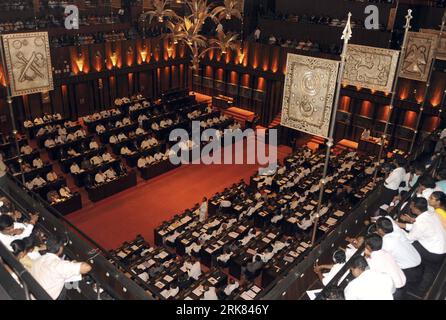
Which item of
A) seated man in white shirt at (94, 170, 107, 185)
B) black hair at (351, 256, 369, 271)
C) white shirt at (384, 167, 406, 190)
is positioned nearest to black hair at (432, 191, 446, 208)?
white shirt at (384, 167, 406, 190)

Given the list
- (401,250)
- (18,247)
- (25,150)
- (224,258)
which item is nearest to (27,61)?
(18,247)

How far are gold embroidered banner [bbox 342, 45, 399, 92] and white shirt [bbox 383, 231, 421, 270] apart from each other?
507 cm

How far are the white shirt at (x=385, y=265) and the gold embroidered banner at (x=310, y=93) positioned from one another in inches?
121

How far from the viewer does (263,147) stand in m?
21.7

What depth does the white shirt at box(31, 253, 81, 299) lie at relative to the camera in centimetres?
Result: 558

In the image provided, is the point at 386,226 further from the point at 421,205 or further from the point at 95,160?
the point at 95,160

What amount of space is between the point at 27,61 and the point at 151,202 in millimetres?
7578

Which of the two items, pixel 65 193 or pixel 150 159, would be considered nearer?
pixel 65 193

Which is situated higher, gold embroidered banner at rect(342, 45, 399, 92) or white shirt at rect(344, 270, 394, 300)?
gold embroidered banner at rect(342, 45, 399, 92)

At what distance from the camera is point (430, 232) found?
6.41 metres

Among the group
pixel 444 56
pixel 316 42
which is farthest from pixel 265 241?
pixel 316 42

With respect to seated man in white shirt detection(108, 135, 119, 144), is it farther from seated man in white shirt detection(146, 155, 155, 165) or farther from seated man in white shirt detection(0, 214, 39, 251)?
seated man in white shirt detection(0, 214, 39, 251)
